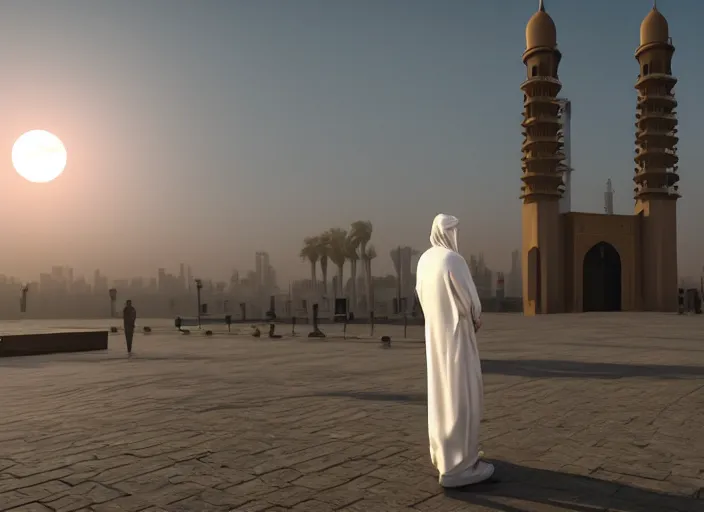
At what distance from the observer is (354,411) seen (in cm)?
746

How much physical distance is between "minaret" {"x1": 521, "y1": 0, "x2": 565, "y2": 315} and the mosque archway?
2.07 meters

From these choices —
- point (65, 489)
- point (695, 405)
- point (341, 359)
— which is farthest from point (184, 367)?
point (695, 405)

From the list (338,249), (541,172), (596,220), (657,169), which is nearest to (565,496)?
(541,172)

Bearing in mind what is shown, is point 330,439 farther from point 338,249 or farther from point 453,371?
point 338,249

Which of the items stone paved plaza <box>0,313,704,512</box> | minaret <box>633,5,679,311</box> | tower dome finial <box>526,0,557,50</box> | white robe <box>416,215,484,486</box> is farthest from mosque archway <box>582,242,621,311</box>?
white robe <box>416,215,484,486</box>

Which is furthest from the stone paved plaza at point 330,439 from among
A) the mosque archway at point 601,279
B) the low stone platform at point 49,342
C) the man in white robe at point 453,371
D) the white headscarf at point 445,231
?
the mosque archway at point 601,279

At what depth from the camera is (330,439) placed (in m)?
6.05

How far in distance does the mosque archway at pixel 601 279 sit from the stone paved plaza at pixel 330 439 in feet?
96.8

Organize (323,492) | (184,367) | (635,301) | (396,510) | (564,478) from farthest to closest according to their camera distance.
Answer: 1. (635,301)
2. (184,367)
3. (564,478)
4. (323,492)
5. (396,510)

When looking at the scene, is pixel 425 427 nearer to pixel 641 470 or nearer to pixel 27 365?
pixel 641 470

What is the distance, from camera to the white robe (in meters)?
4.63

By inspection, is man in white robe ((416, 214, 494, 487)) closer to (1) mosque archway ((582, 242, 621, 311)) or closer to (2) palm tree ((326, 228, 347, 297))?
(1) mosque archway ((582, 242, 621, 311))

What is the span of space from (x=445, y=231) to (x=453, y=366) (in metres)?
1.13

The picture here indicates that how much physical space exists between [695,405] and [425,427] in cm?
379
